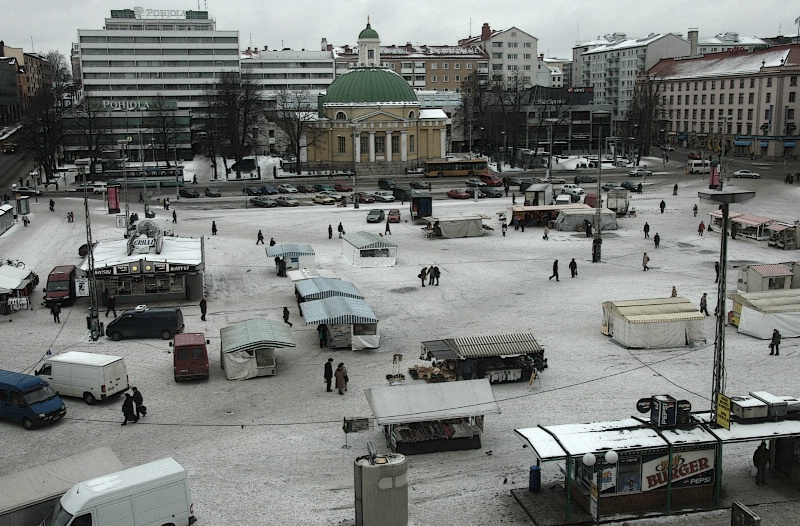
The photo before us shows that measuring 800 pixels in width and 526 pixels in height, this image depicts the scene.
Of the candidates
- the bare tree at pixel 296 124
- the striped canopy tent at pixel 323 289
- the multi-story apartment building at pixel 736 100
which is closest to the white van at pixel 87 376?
the striped canopy tent at pixel 323 289

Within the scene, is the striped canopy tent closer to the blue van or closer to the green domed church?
the blue van

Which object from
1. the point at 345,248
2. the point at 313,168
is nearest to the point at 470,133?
the point at 313,168

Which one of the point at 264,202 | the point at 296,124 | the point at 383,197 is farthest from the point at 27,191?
the point at 383,197

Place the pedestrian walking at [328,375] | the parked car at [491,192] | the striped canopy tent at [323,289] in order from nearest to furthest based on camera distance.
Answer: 1. the pedestrian walking at [328,375]
2. the striped canopy tent at [323,289]
3. the parked car at [491,192]

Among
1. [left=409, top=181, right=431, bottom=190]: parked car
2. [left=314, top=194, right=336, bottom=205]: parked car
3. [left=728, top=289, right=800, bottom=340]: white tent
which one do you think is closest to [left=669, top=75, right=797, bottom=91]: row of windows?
[left=409, top=181, right=431, bottom=190]: parked car

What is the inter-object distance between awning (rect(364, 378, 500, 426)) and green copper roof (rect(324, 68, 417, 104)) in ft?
269

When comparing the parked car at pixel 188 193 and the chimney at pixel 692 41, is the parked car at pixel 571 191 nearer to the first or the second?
the parked car at pixel 188 193

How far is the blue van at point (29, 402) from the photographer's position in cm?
2328

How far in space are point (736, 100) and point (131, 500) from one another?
110 meters

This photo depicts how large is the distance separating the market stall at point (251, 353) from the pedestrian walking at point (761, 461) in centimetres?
1474

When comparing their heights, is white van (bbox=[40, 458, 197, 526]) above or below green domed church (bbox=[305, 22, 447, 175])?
below

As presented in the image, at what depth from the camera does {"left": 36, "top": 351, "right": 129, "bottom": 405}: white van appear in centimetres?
2514

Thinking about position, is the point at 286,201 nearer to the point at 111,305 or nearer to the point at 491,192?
the point at 491,192

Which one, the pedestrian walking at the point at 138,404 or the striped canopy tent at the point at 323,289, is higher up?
the striped canopy tent at the point at 323,289
